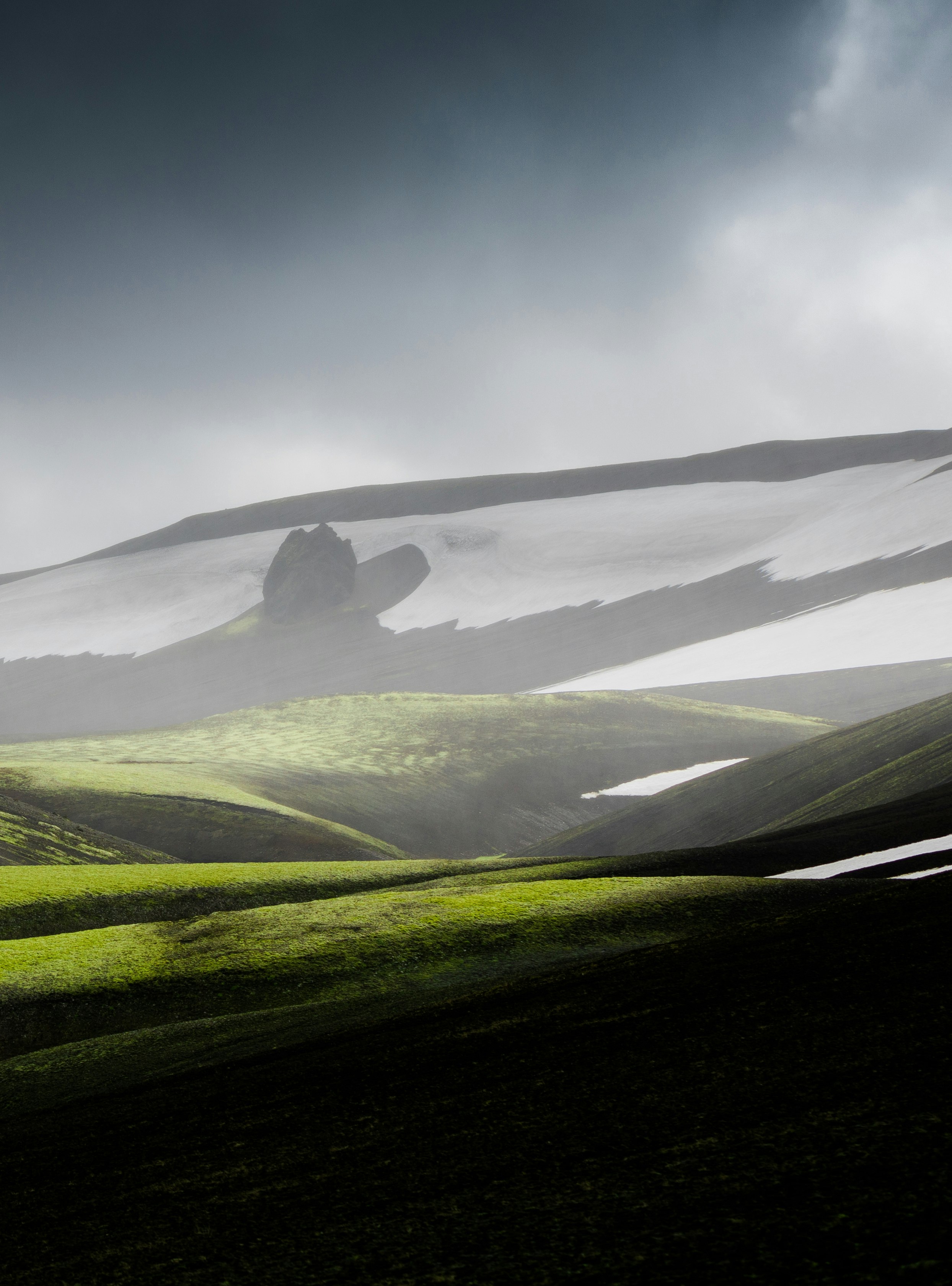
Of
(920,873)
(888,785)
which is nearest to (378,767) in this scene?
(888,785)

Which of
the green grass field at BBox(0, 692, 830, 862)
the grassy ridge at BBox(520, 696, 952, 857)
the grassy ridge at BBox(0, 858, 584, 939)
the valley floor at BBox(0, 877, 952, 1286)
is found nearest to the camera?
the valley floor at BBox(0, 877, 952, 1286)

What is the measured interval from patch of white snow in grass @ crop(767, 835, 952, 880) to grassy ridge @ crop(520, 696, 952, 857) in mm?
21304

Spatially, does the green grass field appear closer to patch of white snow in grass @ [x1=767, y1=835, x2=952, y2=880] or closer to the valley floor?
patch of white snow in grass @ [x1=767, y1=835, x2=952, y2=880]

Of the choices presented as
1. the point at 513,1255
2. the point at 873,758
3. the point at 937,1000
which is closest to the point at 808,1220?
the point at 513,1255

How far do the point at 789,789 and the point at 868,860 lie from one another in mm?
42727

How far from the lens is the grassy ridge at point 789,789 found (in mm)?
57562

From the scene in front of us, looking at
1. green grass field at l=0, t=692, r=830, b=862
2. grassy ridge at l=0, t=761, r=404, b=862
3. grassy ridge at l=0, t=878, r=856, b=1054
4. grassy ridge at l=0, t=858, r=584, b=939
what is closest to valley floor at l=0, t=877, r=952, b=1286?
grassy ridge at l=0, t=878, r=856, b=1054

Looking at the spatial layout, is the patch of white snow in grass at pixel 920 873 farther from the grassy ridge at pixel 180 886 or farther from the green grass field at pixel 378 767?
the green grass field at pixel 378 767

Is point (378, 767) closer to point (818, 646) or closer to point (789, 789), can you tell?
point (789, 789)

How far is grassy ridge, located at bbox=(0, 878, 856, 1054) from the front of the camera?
79.7 feet

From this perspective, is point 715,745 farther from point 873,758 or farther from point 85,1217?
point 85,1217

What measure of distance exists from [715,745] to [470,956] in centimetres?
10462

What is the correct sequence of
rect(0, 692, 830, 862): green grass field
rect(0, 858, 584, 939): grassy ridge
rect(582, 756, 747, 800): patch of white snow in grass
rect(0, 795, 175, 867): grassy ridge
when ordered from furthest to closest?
1. rect(582, 756, 747, 800): patch of white snow in grass
2. rect(0, 692, 830, 862): green grass field
3. rect(0, 795, 175, 867): grassy ridge
4. rect(0, 858, 584, 939): grassy ridge

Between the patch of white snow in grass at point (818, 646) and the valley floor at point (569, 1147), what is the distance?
14889cm
